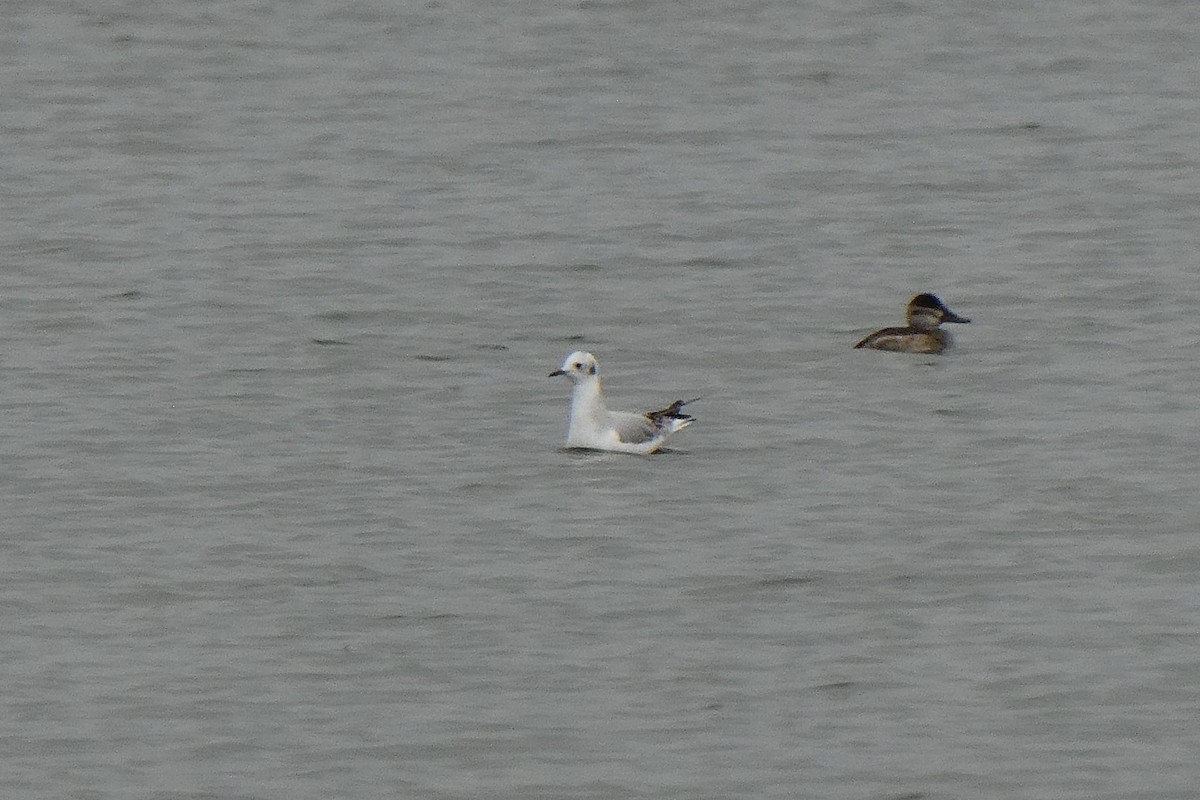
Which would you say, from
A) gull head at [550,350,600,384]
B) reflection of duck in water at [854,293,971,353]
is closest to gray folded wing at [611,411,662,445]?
gull head at [550,350,600,384]

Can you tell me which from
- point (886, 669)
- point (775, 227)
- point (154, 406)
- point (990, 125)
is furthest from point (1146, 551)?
point (990, 125)

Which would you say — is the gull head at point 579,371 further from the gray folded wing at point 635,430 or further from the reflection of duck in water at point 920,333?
the reflection of duck in water at point 920,333

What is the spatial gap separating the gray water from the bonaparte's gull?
157 mm

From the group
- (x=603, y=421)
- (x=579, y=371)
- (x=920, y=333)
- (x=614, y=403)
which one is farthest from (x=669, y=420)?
(x=920, y=333)

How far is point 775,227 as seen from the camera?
23.8 m

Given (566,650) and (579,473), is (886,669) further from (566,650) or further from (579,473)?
(579,473)

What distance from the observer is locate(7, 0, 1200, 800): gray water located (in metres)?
11.5

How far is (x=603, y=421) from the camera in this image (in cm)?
1659

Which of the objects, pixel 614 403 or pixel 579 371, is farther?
pixel 614 403

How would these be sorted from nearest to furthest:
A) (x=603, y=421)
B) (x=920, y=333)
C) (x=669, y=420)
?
(x=603, y=421), (x=669, y=420), (x=920, y=333)

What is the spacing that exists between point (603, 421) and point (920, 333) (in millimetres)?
3311

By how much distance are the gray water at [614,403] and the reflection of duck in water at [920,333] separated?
5.9 inches

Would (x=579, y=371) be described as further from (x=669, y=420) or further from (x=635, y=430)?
(x=669, y=420)

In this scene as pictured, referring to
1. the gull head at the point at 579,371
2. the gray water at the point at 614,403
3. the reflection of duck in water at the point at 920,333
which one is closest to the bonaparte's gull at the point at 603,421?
the gull head at the point at 579,371
